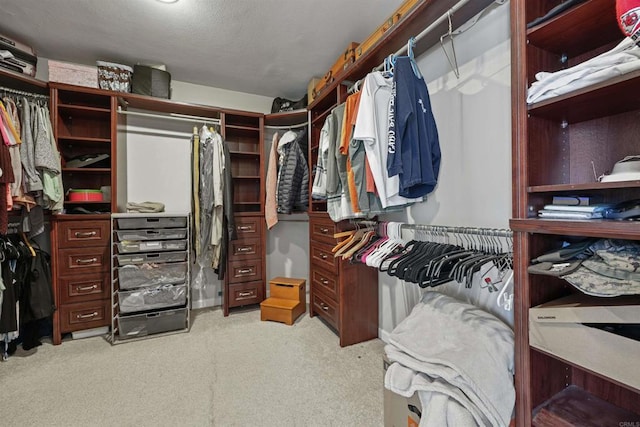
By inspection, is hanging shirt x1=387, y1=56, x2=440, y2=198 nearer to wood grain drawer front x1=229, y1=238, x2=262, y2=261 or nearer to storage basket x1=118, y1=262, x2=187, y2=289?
wood grain drawer front x1=229, y1=238, x2=262, y2=261

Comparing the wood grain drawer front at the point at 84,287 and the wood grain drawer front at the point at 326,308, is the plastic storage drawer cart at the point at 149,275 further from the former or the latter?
the wood grain drawer front at the point at 326,308

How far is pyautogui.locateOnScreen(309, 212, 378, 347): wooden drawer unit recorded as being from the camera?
2129 millimetres

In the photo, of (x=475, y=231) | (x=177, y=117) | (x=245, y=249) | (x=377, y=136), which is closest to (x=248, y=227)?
(x=245, y=249)

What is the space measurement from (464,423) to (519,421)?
8.8 inches

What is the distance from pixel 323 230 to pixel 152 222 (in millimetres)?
1522

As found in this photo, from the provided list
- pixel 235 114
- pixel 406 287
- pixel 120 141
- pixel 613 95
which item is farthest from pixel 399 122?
pixel 120 141

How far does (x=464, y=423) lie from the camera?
2.83 ft

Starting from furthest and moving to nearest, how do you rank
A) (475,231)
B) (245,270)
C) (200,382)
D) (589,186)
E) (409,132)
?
(245,270) < (200,382) < (409,132) < (475,231) < (589,186)

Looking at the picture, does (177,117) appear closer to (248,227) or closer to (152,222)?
(152,222)

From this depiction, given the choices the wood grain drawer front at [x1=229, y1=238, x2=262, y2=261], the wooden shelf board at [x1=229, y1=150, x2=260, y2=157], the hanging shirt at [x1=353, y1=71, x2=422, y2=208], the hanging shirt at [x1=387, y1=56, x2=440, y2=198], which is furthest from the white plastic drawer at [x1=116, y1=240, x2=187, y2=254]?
the hanging shirt at [x1=387, y1=56, x2=440, y2=198]

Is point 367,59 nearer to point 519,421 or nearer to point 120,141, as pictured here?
point 519,421

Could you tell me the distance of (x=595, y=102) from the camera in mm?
880

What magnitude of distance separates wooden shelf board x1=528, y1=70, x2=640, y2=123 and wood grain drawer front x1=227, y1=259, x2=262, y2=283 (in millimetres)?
2617

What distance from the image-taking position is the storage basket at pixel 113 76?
2.38 metres
